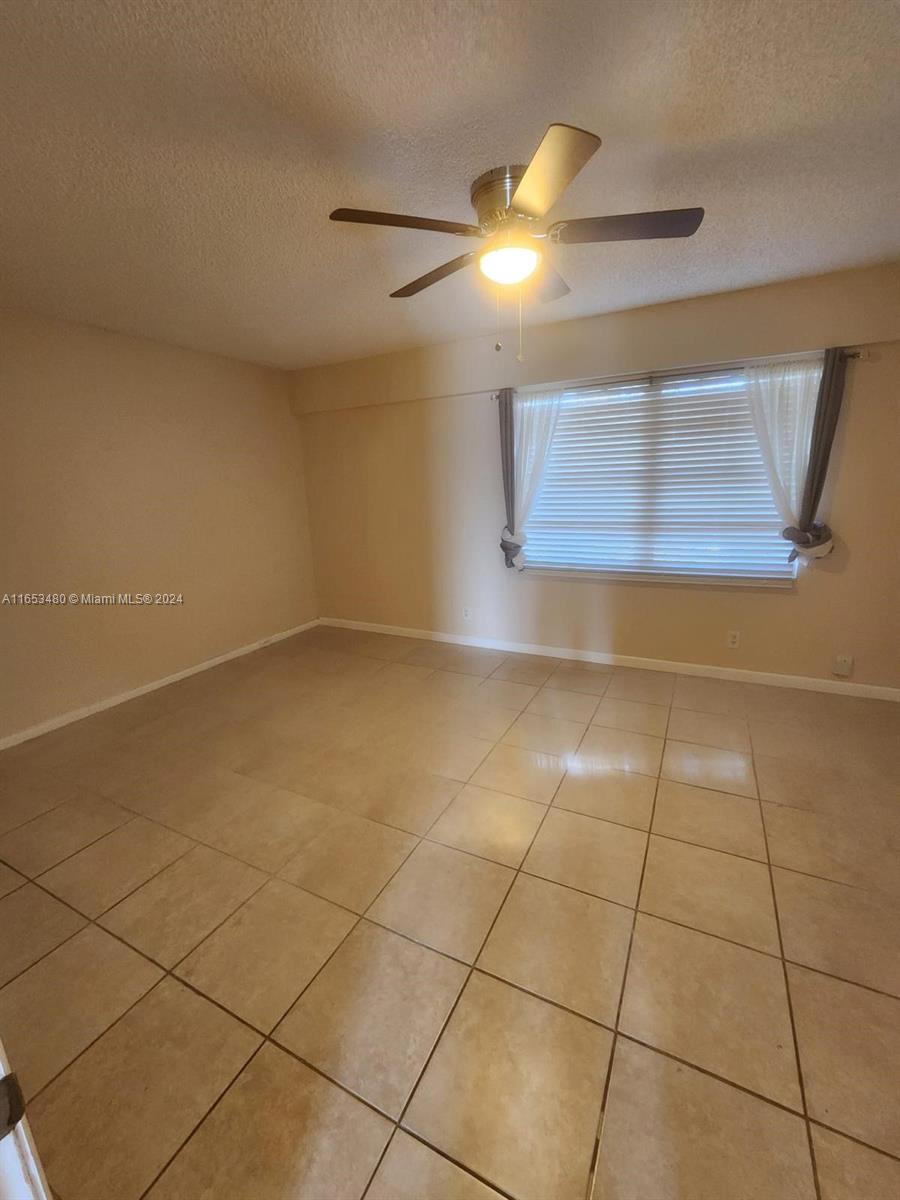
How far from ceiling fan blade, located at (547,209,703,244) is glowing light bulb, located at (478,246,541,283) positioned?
116 millimetres

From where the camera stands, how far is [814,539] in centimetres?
274

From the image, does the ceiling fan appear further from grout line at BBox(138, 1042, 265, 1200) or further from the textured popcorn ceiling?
grout line at BBox(138, 1042, 265, 1200)

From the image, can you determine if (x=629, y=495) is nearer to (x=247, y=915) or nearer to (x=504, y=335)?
(x=504, y=335)

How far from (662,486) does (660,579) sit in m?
0.63

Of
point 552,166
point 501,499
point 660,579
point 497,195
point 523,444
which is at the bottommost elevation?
point 660,579

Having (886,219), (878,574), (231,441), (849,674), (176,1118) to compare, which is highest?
(886,219)

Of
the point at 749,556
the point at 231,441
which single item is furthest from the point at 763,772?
the point at 231,441

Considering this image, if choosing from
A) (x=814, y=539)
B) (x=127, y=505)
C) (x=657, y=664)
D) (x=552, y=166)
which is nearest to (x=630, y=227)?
(x=552, y=166)

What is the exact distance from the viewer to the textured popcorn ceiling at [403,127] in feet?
3.59

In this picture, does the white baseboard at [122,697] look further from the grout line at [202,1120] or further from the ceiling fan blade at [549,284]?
the ceiling fan blade at [549,284]

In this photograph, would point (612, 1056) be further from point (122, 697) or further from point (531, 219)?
point (122, 697)

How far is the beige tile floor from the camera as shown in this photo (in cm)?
103

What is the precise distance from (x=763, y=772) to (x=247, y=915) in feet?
7.55

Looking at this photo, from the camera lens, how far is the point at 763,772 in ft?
7.38
